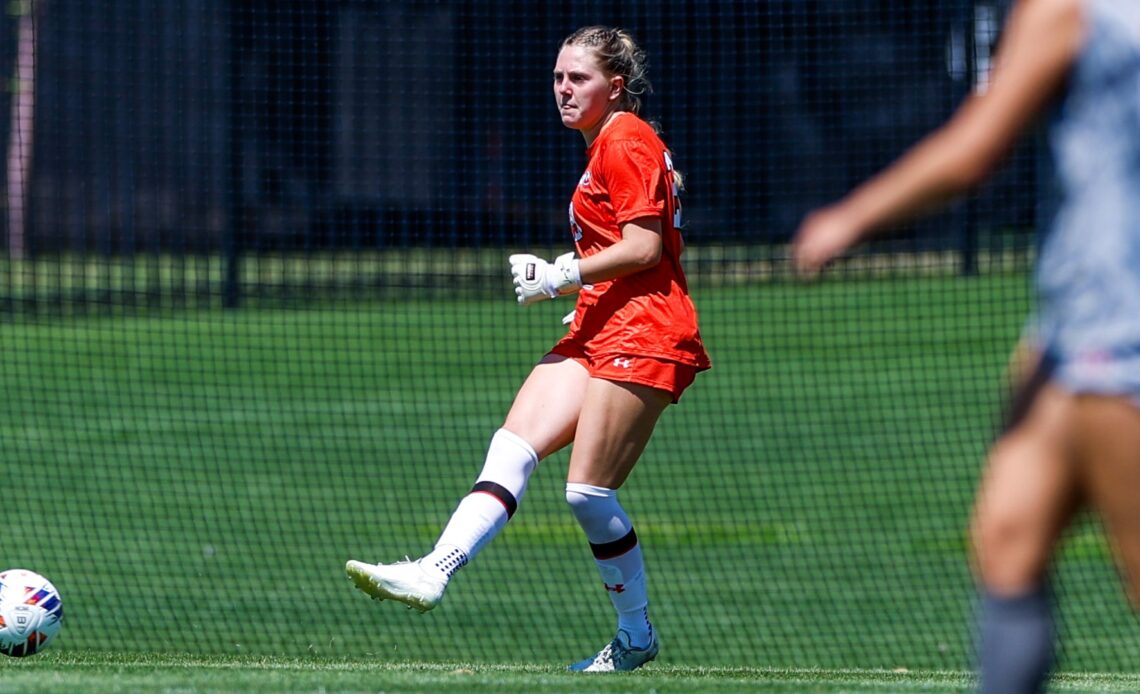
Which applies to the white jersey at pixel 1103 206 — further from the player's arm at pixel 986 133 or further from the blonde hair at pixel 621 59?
the blonde hair at pixel 621 59

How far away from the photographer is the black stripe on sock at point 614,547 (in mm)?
5352

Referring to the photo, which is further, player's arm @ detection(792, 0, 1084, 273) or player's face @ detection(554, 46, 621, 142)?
player's face @ detection(554, 46, 621, 142)

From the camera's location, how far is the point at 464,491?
13.5 meters

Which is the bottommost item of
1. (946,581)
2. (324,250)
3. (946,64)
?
(946,581)

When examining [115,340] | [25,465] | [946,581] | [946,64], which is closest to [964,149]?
[946,581]

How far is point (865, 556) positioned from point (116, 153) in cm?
1373

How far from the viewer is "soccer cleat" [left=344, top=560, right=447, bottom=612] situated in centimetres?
475

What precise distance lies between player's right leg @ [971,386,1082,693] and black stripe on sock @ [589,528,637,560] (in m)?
2.66

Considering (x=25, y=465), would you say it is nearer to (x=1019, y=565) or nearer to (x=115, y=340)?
(x=115, y=340)

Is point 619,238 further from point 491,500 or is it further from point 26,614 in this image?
point 26,614

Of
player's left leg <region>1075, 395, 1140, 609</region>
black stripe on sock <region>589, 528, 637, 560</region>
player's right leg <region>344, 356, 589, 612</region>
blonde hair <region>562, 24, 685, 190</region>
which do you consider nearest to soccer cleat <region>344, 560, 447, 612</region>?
player's right leg <region>344, 356, 589, 612</region>

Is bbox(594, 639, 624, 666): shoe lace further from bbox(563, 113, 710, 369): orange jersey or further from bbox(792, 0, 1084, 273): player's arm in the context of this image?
bbox(792, 0, 1084, 273): player's arm

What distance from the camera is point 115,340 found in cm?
1945

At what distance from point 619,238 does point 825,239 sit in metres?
2.55
